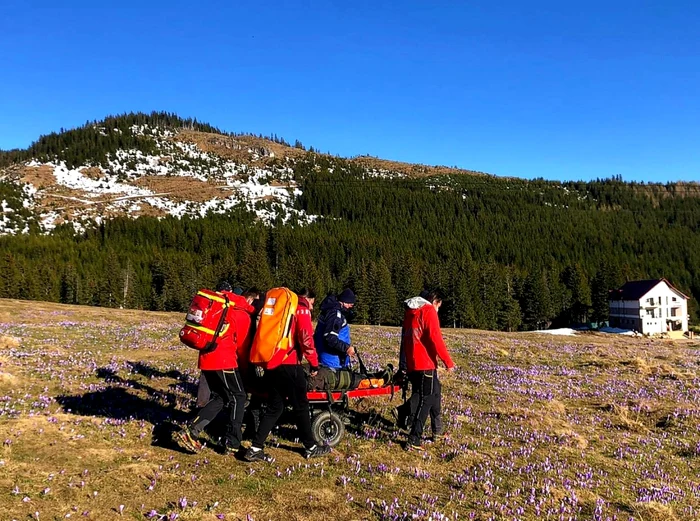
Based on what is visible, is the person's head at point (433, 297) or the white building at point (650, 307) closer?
the person's head at point (433, 297)

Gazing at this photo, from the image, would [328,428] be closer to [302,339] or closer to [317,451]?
[317,451]

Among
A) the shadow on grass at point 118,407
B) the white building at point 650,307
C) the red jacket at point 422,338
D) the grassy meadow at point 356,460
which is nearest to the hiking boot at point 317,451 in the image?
the grassy meadow at point 356,460

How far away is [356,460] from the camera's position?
8.03 meters

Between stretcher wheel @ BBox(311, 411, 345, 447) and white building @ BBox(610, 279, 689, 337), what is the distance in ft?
349

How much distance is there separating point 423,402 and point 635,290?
109132 mm

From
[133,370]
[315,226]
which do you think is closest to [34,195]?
[315,226]

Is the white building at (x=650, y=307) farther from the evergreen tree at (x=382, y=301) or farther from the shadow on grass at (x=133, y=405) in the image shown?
the shadow on grass at (x=133, y=405)

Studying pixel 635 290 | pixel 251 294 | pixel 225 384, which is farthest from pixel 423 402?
pixel 635 290

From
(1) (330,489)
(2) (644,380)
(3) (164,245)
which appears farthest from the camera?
(3) (164,245)

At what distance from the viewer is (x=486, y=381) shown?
16.4 metres

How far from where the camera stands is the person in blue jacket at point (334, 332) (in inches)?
355

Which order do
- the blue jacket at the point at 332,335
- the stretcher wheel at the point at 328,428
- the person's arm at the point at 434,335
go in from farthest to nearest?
1. the blue jacket at the point at 332,335
2. the person's arm at the point at 434,335
3. the stretcher wheel at the point at 328,428

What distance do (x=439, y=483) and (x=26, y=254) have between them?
13961 cm

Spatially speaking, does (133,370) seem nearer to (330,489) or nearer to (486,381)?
(330,489)
